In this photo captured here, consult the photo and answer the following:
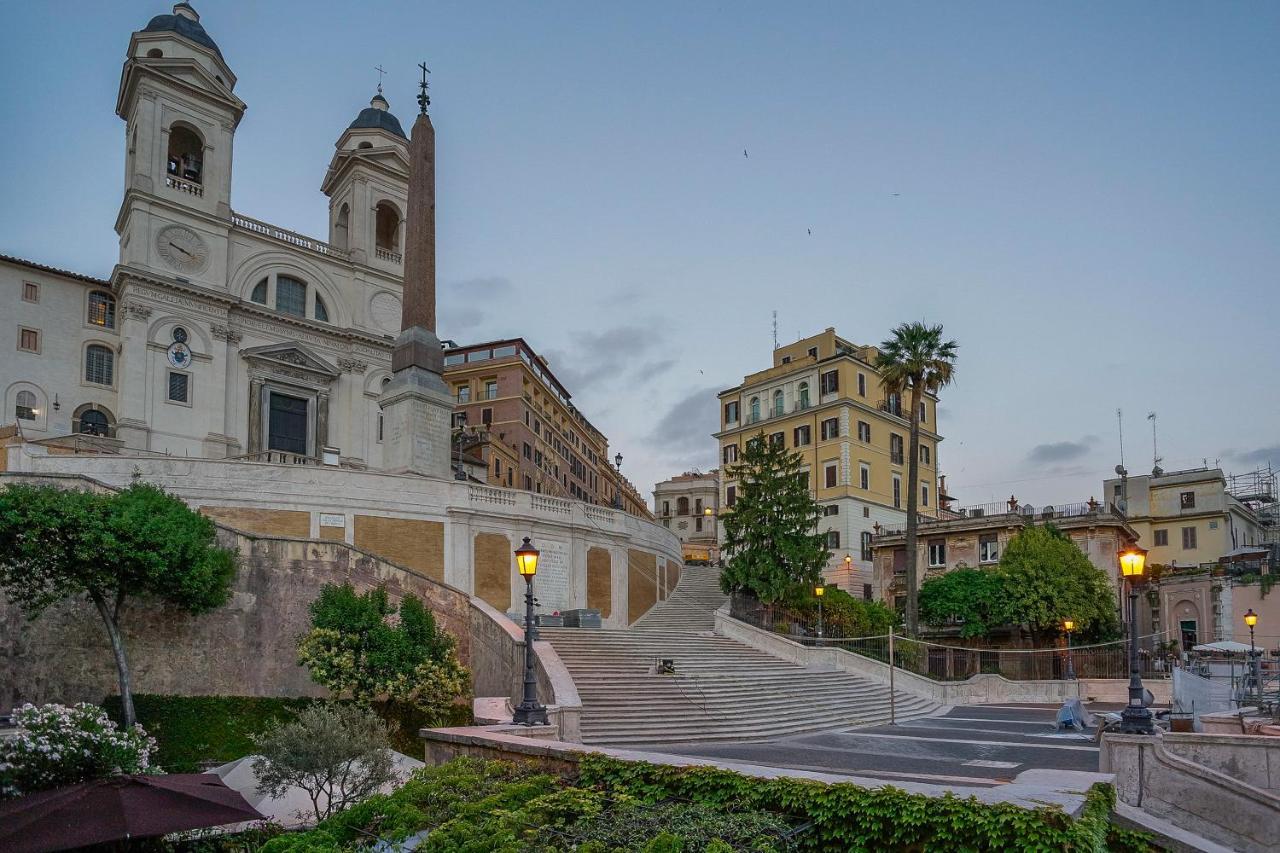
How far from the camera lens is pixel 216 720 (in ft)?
71.1

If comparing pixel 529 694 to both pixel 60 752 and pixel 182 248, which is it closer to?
pixel 60 752

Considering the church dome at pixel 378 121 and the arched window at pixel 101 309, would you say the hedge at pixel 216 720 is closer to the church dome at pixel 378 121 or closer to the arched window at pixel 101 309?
the arched window at pixel 101 309

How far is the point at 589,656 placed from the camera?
24.6 metres

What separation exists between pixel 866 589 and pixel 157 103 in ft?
143

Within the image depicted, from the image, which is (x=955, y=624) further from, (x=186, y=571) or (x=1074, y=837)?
(x=1074, y=837)

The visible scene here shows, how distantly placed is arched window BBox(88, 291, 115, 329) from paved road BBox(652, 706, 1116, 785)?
33.3 metres

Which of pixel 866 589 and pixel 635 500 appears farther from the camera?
pixel 635 500

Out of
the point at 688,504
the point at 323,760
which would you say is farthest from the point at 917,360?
the point at 688,504


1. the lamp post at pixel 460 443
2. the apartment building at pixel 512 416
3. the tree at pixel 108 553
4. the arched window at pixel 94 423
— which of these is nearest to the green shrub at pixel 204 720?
the tree at pixel 108 553

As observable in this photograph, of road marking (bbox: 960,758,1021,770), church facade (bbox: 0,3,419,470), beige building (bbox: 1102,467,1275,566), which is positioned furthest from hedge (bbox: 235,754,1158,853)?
beige building (bbox: 1102,467,1275,566)

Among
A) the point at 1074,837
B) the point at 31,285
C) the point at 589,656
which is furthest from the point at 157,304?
the point at 1074,837

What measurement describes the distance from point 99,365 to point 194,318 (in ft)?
14.9

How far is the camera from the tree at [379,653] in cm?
2134

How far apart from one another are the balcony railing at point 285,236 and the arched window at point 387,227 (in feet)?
10.6
